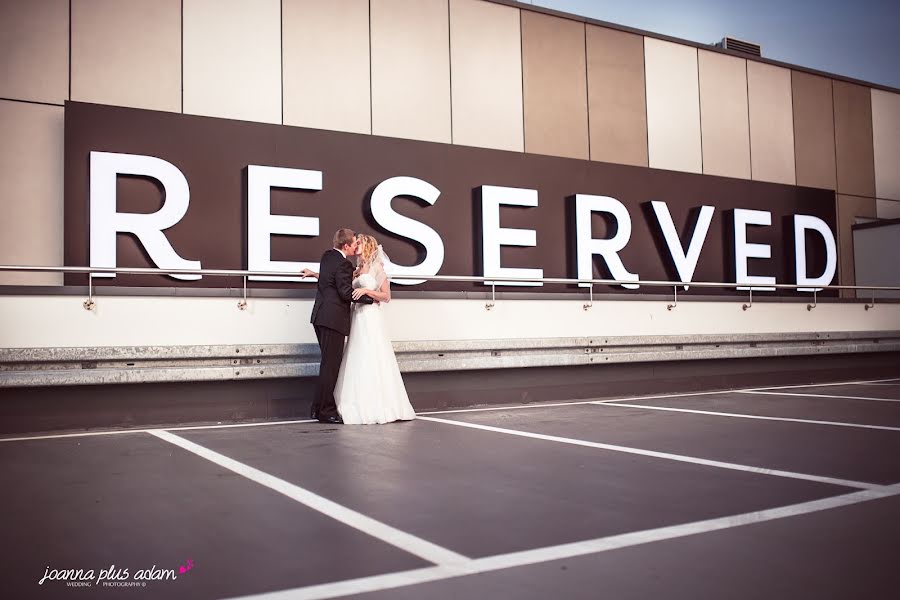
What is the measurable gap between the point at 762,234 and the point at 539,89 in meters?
5.82

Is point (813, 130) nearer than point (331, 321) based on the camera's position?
No

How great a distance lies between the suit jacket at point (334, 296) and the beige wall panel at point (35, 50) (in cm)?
516

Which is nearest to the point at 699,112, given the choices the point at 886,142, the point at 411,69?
the point at 886,142

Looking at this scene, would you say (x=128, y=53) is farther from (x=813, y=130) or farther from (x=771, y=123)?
(x=813, y=130)

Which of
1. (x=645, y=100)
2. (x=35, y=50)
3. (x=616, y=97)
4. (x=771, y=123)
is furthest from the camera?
(x=771, y=123)

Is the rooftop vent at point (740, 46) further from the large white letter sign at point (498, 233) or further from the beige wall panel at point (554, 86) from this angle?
the large white letter sign at point (498, 233)

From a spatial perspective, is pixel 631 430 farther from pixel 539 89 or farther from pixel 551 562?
pixel 539 89

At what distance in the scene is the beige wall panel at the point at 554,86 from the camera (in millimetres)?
14109

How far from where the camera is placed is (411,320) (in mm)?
9328

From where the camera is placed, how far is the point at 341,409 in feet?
26.3

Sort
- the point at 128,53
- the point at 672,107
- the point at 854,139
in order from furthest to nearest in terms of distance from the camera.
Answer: the point at 854,139 → the point at 672,107 → the point at 128,53

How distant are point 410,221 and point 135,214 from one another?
4094 mm

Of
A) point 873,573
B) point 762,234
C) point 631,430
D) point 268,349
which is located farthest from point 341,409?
point 762,234

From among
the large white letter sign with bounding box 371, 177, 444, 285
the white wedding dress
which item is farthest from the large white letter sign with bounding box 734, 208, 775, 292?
the white wedding dress
